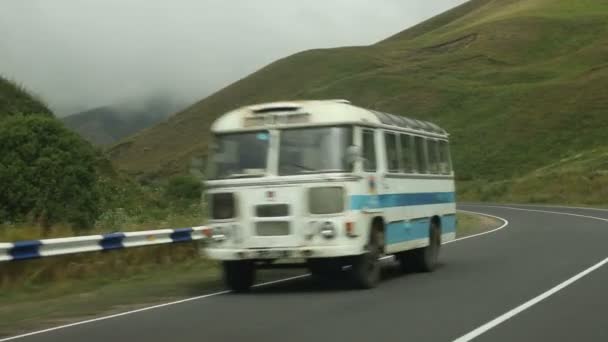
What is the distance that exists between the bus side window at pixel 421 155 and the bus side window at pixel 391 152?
1375 millimetres

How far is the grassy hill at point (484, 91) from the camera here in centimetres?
8394

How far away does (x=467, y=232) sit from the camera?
105 feet

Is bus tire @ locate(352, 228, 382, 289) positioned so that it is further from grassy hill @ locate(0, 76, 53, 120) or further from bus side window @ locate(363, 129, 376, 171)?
grassy hill @ locate(0, 76, 53, 120)

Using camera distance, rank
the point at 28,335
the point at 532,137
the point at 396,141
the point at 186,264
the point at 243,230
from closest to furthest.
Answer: the point at 28,335
the point at 243,230
the point at 396,141
the point at 186,264
the point at 532,137

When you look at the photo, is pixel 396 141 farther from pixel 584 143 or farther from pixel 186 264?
pixel 584 143

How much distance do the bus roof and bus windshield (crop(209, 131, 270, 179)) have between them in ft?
0.47

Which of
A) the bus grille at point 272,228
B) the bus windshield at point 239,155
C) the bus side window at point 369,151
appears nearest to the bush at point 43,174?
the bus windshield at point 239,155

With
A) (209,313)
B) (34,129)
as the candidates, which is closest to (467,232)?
(34,129)

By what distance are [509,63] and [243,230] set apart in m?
119

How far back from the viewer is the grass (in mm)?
13461

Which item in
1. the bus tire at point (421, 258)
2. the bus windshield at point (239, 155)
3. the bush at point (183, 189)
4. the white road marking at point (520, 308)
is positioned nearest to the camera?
the white road marking at point (520, 308)

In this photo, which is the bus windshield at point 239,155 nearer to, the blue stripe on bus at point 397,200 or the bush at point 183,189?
the blue stripe on bus at point 397,200

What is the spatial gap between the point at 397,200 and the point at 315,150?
88.6 inches

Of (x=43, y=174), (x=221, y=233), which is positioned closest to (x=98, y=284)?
(x=221, y=233)
